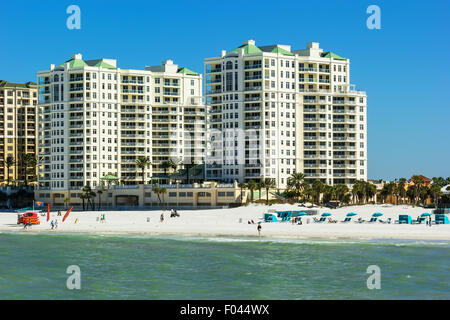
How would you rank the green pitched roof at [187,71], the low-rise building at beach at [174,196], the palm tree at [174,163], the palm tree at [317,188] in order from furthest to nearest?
the green pitched roof at [187,71], the palm tree at [174,163], the palm tree at [317,188], the low-rise building at beach at [174,196]

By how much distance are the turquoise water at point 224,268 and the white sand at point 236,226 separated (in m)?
4.74

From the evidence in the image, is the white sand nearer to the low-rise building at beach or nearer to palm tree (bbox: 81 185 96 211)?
the low-rise building at beach

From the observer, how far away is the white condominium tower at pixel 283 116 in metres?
154

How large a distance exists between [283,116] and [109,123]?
47.2 m

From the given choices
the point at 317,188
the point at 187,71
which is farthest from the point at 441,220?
the point at 187,71

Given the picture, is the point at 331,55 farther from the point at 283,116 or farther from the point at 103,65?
the point at 103,65

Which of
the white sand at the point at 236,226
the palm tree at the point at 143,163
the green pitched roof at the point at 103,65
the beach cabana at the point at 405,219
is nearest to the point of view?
the white sand at the point at 236,226

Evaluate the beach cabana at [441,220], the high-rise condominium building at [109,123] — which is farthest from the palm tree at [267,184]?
the beach cabana at [441,220]

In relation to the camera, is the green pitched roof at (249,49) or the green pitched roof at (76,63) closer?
the green pitched roof at (249,49)

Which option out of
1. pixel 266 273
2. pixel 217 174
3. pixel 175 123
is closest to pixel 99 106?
pixel 175 123

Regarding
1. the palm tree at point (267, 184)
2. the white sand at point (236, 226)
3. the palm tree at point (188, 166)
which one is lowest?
the white sand at point (236, 226)

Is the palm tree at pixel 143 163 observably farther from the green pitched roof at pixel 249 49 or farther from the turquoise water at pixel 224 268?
the turquoise water at pixel 224 268

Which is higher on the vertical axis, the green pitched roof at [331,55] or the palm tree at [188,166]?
the green pitched roof at [331,55]

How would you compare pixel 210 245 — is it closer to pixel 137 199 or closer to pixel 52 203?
pixel 137 199
